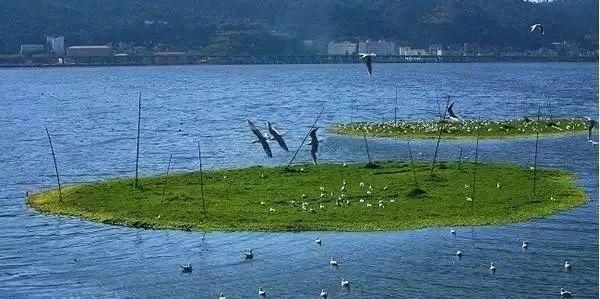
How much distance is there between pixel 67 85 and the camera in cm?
17038

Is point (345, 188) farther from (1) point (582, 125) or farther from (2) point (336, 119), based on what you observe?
(2) point (336, 119)

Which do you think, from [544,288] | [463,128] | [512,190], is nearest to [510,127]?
[463,128]

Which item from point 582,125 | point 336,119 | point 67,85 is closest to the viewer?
point 582,125

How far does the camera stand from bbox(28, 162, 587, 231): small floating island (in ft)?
117

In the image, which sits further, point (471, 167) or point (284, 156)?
point (284, 156)

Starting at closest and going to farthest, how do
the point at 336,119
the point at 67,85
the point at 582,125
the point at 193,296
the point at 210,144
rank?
the point at 193,296
the point at 210,144
the point at 582,125
the point at 336,119
the point at 67,85

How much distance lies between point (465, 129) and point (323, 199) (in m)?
29.8

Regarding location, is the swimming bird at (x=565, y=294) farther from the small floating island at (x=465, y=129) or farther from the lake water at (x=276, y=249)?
the small floating island at (x=465, y=129)

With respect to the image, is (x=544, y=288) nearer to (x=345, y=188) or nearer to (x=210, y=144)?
(x=345, y=188)

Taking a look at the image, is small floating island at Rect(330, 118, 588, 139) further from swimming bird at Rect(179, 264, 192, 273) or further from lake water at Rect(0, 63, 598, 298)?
swimming bird at Rect(179, 264, 192, 273)

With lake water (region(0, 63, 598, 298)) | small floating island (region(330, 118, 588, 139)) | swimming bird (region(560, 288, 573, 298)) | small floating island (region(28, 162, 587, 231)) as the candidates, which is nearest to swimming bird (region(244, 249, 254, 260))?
lake water (region(0, 63, 598, 298))

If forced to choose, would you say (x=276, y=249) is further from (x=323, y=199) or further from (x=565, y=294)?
(x=565, y=294)

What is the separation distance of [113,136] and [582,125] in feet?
112

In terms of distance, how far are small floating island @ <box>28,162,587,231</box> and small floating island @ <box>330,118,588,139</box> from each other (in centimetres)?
1774
